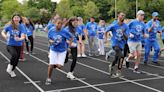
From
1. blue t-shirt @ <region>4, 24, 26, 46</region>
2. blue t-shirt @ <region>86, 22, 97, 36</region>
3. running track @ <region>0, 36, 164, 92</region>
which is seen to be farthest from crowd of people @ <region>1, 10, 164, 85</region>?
blue t-shirt @ <region>86, 22, 97, 36</region>

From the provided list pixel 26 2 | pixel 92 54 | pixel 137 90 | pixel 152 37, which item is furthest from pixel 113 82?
pixel 26 2

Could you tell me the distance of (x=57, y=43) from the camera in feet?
30.9

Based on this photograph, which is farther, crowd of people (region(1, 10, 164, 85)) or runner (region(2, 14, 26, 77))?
runner (region(2, 14, 26, 77))

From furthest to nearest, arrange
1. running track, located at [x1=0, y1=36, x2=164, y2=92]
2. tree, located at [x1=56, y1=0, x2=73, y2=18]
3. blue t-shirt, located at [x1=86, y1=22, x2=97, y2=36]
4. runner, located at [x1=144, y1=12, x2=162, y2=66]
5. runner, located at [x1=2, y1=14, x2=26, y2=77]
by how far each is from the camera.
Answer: tree, located at [x1=56, y1=0, x2=73, y2=18]
blue t-shirt, located at [x1=86, y1=22, x2=97, y2=36]
runner, located at [x1=144, y1=12, x2=162, y2=66]
runner, located at [x1=2, y1=14, x2=26, y2=77]
running track, located at [x1=0, y1=36, x2=164, y2=92]

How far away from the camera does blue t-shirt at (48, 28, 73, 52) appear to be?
371 inches

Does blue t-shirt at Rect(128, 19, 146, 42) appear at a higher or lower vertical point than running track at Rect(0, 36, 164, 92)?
higher

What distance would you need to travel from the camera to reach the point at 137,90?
347 inches

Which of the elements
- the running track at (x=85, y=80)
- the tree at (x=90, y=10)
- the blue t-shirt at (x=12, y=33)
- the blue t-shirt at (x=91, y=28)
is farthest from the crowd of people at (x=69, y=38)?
the tree at (x=90, y=10)

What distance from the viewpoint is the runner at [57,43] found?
9414 mm

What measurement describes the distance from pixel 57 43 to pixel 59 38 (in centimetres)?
13

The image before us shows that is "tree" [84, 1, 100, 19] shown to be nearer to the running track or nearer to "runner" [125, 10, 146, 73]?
the running track

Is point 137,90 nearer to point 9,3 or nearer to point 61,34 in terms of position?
point 61,34

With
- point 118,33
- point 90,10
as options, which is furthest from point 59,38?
point 90,10

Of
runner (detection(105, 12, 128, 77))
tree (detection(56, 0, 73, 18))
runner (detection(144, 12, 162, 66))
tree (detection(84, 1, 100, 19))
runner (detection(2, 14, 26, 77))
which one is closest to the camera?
runner (detection(2, 14, 26, 77))
